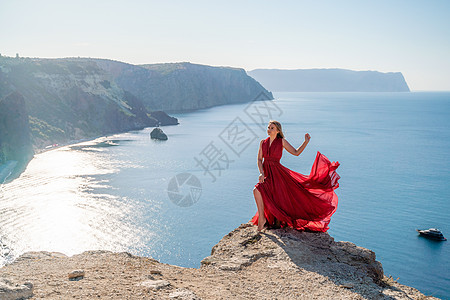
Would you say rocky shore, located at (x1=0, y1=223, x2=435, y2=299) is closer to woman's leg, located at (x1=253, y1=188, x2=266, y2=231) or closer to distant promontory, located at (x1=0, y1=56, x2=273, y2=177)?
woman's leg, located at (x1=253, y1=188, x2=266, y2=231)

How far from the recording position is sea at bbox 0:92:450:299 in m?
29.5

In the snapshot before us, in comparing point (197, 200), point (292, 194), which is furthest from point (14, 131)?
point (292, 194)

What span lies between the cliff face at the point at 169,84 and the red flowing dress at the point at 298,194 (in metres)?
150

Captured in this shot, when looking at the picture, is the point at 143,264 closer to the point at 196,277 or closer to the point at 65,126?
the point at 196,277

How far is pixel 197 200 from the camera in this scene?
41812 millimetres

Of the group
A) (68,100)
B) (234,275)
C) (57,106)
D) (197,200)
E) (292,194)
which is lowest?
(197,200)

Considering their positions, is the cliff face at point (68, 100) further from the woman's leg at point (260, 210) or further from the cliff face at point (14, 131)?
the woman's leg at point (260, 210)

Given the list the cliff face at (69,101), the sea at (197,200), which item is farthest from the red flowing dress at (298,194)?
the cliff face at (69,101)

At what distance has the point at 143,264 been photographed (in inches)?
237

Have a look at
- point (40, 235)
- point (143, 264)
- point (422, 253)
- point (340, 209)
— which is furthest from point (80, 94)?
point (143, 264)

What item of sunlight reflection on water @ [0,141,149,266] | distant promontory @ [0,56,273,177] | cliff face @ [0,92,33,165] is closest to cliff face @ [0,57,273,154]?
distant promontory @ [0,56,273,177]

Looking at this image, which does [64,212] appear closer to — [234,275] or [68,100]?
[234,275]

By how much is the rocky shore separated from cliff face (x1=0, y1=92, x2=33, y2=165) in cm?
6164

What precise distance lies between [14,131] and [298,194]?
66.8m
